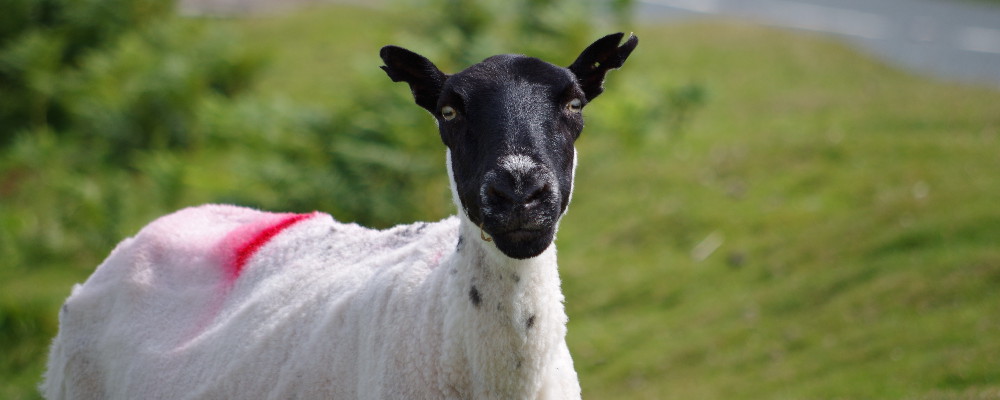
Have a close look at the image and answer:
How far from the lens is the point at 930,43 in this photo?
886 inches

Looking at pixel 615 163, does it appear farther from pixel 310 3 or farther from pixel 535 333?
pixel 310 3

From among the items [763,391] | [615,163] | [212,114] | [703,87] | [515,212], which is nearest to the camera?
[515,212]

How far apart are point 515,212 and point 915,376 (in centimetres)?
602

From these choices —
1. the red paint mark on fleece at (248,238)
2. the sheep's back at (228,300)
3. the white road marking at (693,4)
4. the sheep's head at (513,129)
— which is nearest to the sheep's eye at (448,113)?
the sheep's head at (513,129)

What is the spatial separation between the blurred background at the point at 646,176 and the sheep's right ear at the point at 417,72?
5085 mm

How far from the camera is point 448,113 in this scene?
439 cm

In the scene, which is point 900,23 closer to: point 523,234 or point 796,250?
point 796,250

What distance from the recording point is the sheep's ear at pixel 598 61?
15.2 ft

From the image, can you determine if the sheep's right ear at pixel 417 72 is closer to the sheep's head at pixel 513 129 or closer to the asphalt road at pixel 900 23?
the sheep's head at pixel 513 129

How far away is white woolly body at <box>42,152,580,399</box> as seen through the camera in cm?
427

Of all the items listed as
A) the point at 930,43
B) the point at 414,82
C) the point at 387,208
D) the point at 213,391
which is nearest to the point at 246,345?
the point at 213,391

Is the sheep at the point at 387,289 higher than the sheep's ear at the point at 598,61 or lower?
lower

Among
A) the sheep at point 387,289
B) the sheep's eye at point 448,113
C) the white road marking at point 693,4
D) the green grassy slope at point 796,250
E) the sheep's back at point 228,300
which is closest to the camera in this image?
the sheep at point 387,289

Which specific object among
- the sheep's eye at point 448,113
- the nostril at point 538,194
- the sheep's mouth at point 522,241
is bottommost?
the sheep's mouth at point 522,241
